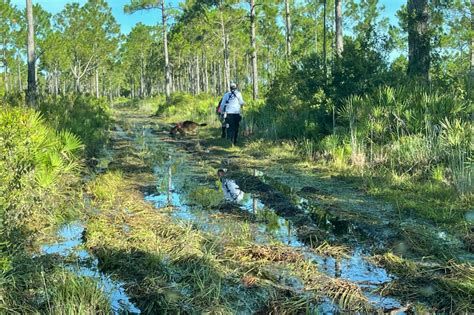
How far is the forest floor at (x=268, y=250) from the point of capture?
3996 mm

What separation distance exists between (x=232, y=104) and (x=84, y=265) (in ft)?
36.0

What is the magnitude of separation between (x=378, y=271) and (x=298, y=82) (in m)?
11.1

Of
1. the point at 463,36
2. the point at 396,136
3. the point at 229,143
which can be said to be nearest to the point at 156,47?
the point at 463,36

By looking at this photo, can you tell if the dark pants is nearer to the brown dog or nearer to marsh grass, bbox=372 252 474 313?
the brown dog

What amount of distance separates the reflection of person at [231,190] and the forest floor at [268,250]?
0.16 m

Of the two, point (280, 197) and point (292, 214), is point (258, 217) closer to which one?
point (292, 214)

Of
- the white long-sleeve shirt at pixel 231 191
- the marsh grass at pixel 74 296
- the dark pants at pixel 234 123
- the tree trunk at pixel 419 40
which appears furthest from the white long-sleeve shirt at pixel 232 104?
the marsh grass at pixel 74 296

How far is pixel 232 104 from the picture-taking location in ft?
50.2

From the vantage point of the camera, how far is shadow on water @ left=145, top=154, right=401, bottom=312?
14.8ft

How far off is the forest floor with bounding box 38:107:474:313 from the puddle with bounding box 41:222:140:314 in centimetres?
3

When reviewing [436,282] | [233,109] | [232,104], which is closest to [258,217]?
[436,282]

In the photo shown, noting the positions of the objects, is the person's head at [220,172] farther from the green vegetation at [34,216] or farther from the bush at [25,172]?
the bush at [25,172]

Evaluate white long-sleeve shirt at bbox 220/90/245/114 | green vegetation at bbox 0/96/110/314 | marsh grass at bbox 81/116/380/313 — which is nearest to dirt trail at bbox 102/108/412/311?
marsh grass at bbox 81/116/380/313

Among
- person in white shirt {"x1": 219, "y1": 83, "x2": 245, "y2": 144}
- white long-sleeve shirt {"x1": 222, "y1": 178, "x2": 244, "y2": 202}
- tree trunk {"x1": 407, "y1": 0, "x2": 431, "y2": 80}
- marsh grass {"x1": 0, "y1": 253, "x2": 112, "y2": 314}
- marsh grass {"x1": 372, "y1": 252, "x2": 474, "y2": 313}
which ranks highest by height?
tree trunk {"x1": 407, "y1": 0, "x2": 431, "y2": 80}
